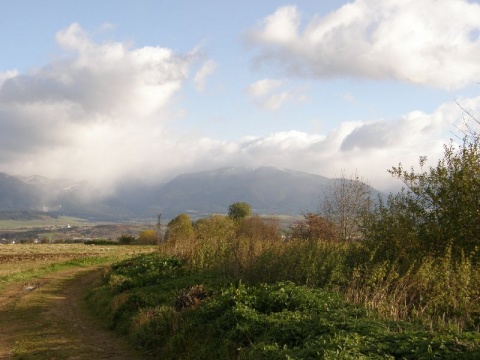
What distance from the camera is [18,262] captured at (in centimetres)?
4391

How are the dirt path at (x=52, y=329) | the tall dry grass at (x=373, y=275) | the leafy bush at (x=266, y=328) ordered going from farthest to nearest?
1. the dirt path at (x=52, y=329)
2. the tall dry grass at (x=373, y=275)
3. the leafy bush at (x=266, y=328)

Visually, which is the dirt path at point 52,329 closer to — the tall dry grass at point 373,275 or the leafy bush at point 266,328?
the leafy bush at point 266,328

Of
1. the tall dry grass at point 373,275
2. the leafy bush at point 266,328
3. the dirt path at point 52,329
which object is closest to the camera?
the leafy bush at point 266,328

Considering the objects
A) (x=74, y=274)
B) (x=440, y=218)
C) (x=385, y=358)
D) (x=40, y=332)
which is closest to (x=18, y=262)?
(x=74, y=274)

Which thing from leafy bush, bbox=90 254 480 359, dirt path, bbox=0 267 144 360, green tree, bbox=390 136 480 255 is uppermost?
green tree, bbox=390 136 480 255

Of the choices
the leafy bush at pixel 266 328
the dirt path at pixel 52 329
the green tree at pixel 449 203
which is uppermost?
the green tree at pixel 449 203

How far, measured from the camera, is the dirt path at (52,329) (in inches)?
500

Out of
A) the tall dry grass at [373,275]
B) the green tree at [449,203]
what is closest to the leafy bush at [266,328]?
the tall dry grass at [373,275]

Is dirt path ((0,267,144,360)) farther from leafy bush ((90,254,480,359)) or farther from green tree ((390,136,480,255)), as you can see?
green tree ((390,136,480,255))

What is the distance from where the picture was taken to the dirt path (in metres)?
12.7

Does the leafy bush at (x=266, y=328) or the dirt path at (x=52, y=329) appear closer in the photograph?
the leafy bush at (x=266, y=328)

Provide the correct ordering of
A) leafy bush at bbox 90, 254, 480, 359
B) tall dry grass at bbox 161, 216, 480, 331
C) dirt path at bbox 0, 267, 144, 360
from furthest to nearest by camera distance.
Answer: dirt path at bbox 0, 267, 144, 360 → tall dry grass at bbox 161, 216, 480, 331 → leafy bush at bbox 90, 254, 480, 359

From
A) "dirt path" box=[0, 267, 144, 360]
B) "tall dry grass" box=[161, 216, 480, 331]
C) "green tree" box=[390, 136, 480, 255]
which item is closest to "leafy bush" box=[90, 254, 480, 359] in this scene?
"dirt path" box=[0, 267, 144, 360]

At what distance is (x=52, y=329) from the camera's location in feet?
50.7
